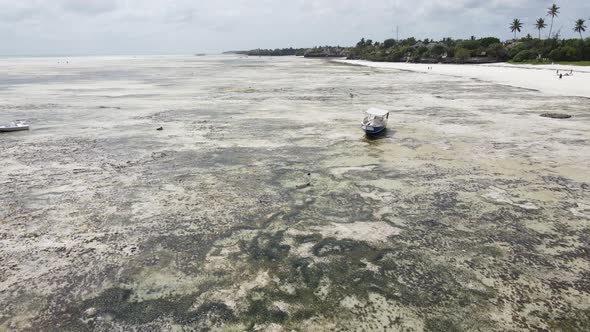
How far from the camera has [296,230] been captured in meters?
7.85

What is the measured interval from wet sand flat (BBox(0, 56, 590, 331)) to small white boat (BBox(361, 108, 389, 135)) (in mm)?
533

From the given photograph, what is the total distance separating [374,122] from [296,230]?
28.2 ft

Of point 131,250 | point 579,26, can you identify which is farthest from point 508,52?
point 131,250

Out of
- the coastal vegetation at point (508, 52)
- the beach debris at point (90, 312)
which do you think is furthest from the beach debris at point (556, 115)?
the coastal vegetation at point (508, 52)

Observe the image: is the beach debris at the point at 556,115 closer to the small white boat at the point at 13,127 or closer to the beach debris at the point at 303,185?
the beach debris at the point at 303,185

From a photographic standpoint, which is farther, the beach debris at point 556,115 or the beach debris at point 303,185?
the beach debris at point 556,115

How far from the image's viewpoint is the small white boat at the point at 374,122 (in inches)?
595

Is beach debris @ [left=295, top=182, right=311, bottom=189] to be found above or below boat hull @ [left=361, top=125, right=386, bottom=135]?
below

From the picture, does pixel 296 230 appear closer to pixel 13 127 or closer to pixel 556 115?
pixel 13 127

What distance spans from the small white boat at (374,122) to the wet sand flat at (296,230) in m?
0.53

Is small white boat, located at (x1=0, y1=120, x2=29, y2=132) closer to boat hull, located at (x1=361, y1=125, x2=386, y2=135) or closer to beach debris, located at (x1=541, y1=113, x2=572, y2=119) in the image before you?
boat hull, located at (x1=361, y1=125, x2=386, y2=135)

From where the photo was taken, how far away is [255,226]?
806cm

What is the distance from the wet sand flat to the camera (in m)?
5.48

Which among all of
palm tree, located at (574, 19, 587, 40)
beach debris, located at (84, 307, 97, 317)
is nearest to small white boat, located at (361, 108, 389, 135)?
beach debris, located at (84, 307, 97, 317)
